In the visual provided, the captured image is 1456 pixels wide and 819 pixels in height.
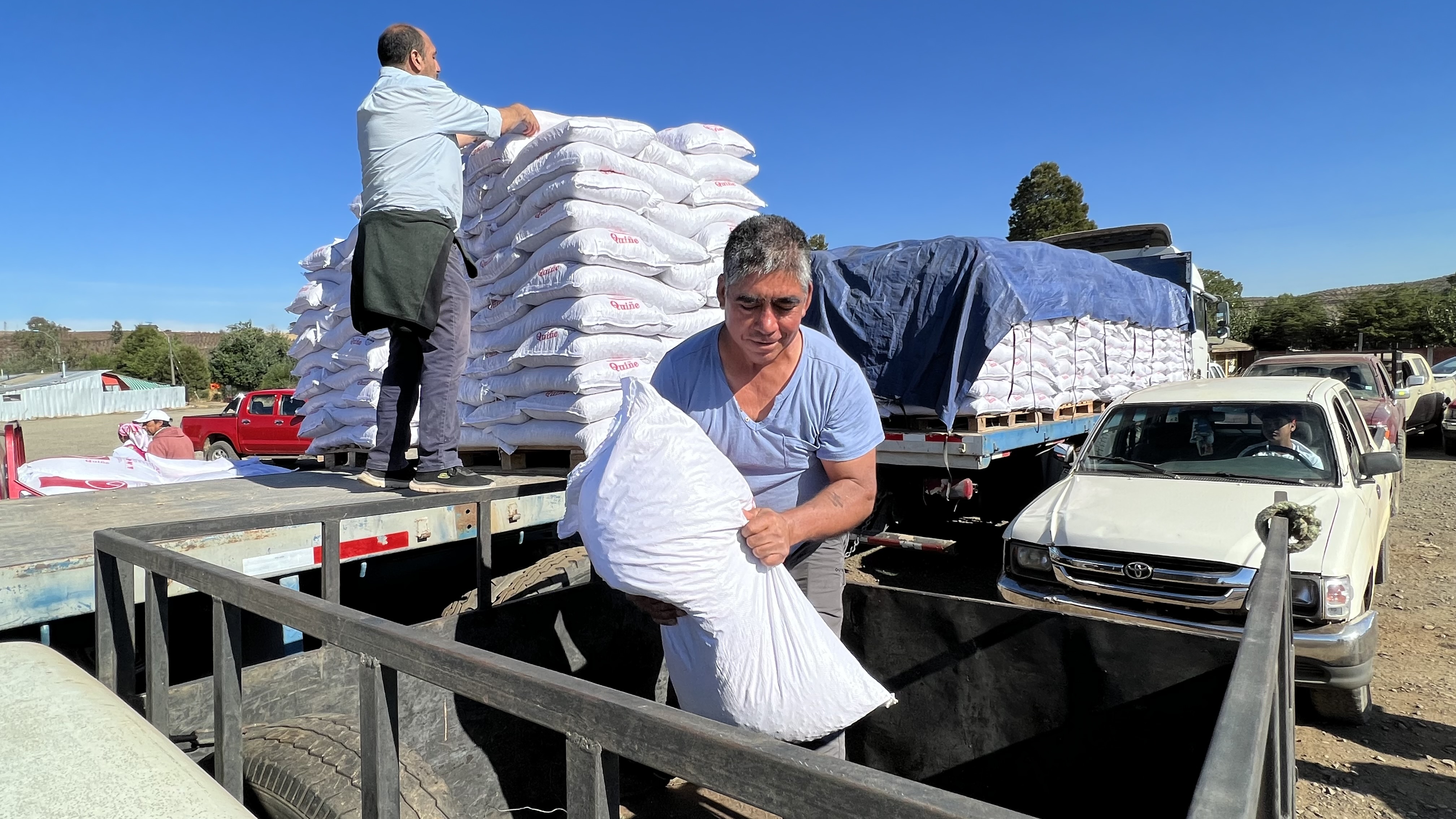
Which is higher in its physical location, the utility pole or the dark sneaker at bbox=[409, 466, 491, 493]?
the utility pole

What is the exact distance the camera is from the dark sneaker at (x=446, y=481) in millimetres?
3029

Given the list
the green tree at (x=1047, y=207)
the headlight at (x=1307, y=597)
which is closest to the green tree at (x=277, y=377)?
the green tree at (x=1047, y=207)

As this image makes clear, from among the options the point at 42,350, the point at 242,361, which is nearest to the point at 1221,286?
the point at 242,361

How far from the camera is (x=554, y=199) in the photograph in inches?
159

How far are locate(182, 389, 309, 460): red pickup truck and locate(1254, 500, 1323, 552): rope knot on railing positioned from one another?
14.8 meters

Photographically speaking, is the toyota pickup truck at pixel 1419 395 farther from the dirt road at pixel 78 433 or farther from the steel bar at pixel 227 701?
the dirt road at pixel 78 433

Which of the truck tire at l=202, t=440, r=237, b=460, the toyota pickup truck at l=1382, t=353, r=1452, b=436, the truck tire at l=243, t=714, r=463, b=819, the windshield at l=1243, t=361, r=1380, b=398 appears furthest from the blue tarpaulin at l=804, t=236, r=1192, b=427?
the truck tire at l=202, t=440, r=237, b=460

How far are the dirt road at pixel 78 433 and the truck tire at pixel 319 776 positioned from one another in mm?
10805

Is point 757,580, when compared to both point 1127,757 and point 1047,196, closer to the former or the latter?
point 1127,757

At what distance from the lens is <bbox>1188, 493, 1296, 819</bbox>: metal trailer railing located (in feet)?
2.54

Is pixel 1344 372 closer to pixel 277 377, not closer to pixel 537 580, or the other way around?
pixel 537 580

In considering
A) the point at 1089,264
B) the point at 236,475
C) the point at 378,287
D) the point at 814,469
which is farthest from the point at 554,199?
the point at 1089,264

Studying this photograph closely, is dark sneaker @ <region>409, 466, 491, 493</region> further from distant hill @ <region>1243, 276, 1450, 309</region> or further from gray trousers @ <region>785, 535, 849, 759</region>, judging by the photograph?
distant hill @ <region>1243, 276, 1450, 309</region>

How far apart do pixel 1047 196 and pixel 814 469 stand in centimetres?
3662
